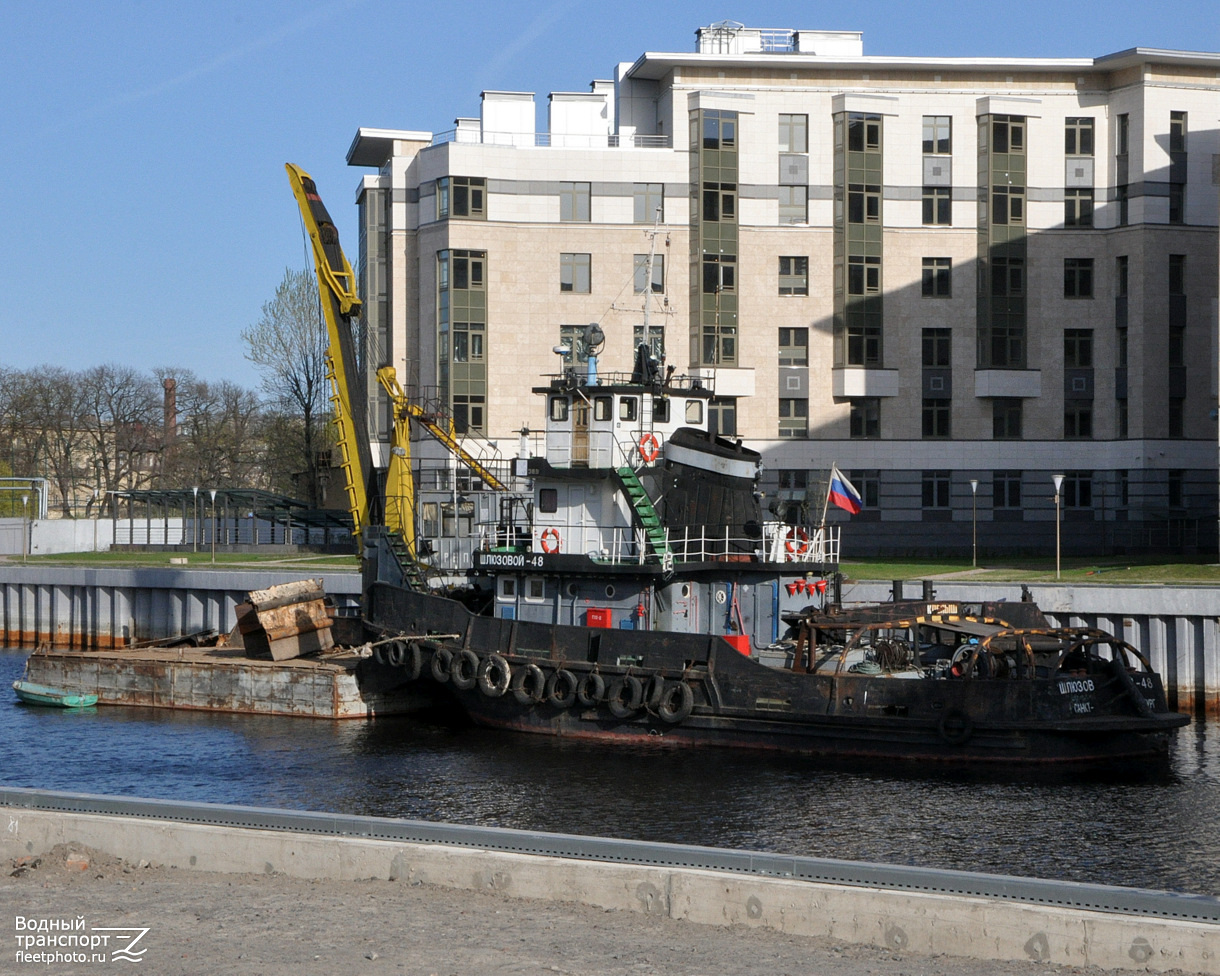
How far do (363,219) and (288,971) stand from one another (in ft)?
173

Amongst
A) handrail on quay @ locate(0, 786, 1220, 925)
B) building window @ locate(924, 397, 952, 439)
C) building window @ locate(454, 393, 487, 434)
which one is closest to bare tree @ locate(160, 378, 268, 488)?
building window @ locate(454, 393, 487, 434)

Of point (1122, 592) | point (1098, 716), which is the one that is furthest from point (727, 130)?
point (1098, 716)

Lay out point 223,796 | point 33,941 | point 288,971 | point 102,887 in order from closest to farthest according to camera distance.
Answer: point 288,971
point 33,941
point 102,887
point 223,796

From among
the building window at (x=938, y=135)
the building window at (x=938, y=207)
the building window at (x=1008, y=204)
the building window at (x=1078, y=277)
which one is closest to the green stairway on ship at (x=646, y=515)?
the building window at (x=938, y=207)

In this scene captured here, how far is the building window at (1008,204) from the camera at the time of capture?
53375mm

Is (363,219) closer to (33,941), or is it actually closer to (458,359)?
(458,359)

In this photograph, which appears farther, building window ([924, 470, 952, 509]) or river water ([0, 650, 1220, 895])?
building window ([924, 470, 952, 509])

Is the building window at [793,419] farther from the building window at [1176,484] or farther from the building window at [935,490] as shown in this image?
the building window at [1176,484]

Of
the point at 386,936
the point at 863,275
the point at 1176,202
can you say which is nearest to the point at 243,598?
the point at 863,275

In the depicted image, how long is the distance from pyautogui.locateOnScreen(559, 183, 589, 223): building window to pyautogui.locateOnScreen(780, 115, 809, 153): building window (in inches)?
328

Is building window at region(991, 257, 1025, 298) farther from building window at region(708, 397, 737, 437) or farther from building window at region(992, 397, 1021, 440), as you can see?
building window at region(708, 397, 737, 437)

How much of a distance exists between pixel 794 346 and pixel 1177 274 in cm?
1580

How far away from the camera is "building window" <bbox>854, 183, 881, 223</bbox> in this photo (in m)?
53.2

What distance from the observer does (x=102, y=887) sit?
1128 centimetres
